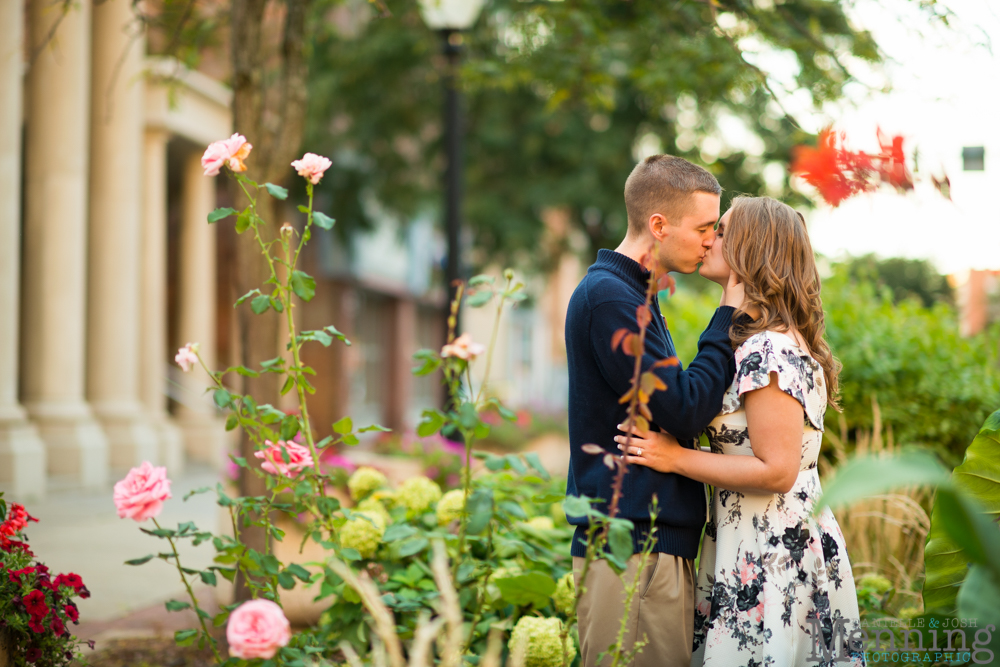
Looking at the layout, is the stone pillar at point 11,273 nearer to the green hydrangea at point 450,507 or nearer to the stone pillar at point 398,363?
the green hydrangea at point 450,507

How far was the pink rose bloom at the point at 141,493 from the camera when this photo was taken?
2.17 m

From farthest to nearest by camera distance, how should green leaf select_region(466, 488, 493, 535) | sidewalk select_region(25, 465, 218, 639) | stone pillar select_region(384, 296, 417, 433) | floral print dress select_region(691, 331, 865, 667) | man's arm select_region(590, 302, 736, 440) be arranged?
1. stone pillar select_region(384, 296, 417, 433)
2. sidewalk select_region(25, 465, 218, 639)
3. floral print dress select_region(691, 331, 865, 667)
4. man's arm select_region(590, 302, 736, 440)
5. green leaf select_region(466, 488, 493, 535)

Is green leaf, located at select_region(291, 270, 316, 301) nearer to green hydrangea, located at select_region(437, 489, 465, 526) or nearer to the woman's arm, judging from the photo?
the woman's arm

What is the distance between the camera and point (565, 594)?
306cm

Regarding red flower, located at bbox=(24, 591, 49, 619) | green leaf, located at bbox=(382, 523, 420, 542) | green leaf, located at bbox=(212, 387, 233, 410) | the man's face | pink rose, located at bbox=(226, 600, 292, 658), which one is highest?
the man's face

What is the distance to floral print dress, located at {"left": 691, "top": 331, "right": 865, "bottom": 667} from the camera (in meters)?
2.21

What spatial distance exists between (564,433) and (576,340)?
999cm

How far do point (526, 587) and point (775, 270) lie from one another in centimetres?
119

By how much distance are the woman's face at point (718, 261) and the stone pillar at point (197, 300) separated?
36.4ft

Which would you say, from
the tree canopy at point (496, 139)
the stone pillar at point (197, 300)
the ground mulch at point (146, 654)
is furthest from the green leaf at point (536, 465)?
the stone pillar at point (197, 300)

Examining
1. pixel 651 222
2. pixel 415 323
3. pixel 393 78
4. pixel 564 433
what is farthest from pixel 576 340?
pixel 415 323

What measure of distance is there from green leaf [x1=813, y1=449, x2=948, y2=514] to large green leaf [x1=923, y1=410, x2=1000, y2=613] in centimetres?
134

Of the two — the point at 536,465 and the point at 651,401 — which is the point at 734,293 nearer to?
the point at 651,401

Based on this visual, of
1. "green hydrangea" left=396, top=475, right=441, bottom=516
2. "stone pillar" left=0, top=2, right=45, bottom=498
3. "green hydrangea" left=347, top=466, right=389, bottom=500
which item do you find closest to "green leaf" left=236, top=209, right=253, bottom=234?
"green hydrangea" left=396, top=475, right=441, bottom=516
